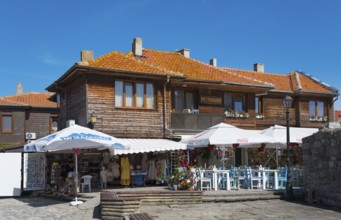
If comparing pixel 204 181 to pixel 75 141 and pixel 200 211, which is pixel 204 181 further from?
pixel 75 141

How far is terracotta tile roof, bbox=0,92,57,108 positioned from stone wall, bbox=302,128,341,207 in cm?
2655

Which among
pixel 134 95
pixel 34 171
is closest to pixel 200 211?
pixel 134 95

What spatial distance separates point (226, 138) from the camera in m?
19.3

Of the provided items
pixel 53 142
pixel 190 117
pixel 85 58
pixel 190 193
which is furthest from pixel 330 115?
pixel 53 142

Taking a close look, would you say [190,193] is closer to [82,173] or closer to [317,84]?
[82,173]

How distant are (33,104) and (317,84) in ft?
76.3

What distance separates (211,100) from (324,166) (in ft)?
36.5

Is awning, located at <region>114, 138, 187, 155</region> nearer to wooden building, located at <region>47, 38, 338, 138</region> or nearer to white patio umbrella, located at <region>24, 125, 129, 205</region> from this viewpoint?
wooden building, located at <region>47, 38, 338, 138</region>

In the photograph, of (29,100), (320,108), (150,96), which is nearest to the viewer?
(150,96)

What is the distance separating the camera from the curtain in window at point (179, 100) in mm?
25389

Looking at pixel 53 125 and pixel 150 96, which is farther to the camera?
pixel 53 125

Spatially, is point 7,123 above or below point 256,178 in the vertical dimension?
above

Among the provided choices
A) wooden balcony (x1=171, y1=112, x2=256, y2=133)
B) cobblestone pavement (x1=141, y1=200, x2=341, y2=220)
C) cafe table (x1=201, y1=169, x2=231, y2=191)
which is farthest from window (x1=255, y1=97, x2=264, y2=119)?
cobblestone pavement (x1=141, y1=200, x2=341, y2=220)

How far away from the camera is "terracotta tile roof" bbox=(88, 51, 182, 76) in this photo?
71.2 ft
